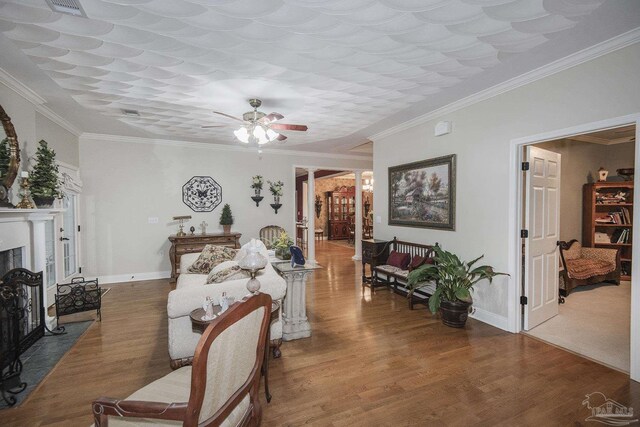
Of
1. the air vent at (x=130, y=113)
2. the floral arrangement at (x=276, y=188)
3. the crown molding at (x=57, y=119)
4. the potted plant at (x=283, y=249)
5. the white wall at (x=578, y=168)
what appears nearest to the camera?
the potted plant at (x=283, y=249)

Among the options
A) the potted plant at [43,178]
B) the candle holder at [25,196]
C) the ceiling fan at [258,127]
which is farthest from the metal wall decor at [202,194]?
the ceiling fan at [258,127]

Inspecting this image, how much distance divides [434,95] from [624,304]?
13.8 ft

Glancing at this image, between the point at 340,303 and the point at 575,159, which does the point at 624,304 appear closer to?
the point at 575,159

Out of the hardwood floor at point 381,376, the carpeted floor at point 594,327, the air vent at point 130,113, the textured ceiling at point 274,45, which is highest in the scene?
the textured ceiling at point 274,45

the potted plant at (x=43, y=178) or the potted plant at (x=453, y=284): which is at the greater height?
the potted plant at (x=43, y=178)

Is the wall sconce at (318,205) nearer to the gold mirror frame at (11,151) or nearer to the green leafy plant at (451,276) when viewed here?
the green leafy plant at (451,276)

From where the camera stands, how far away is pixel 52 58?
8.73ft

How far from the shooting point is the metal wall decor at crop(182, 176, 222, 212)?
6262 millimetres

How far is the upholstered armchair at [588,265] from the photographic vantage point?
4.86 meters

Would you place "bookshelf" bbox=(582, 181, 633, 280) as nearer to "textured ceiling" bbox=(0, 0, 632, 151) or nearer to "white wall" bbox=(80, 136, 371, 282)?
"textured ceiling" bbox=(0, 0, 632, 151)

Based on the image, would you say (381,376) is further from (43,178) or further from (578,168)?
(578,168)

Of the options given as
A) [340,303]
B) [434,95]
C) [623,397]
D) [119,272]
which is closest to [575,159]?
[434,95]

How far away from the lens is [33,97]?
3590 mm

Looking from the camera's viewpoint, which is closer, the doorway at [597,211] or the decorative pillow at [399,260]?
the doorway at [597,211]
